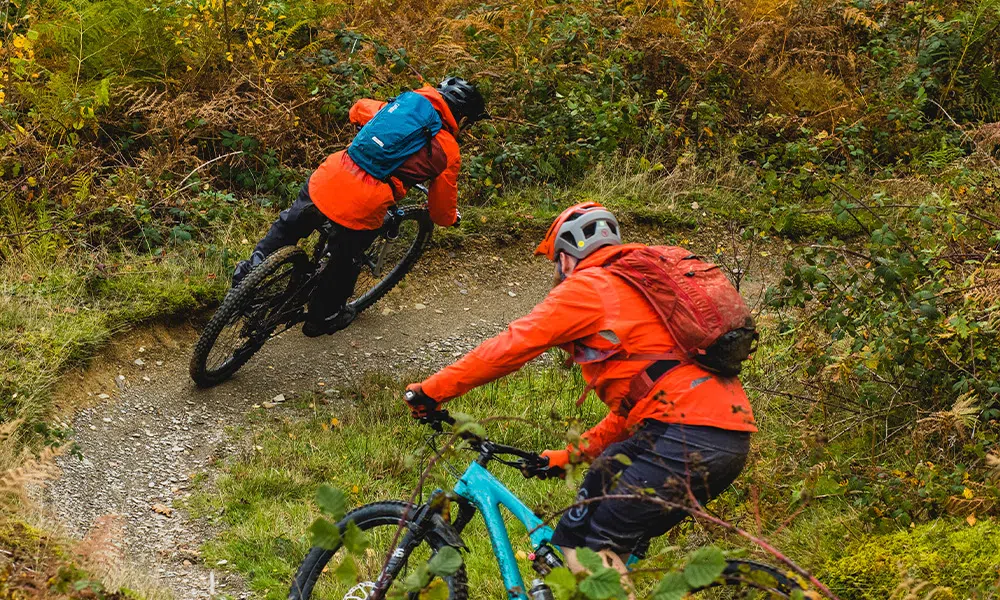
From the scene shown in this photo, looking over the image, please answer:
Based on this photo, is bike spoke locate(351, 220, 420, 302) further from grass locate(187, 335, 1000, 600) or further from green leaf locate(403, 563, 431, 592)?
green leaf locate(403, 563, 431, 592)

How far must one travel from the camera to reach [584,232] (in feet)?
12.3

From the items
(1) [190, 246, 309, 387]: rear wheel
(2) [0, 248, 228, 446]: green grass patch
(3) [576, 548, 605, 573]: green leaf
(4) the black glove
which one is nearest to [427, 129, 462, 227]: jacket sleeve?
(1) [190, 246, 309, 387]: rear wheel

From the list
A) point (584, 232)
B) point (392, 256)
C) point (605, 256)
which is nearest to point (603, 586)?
point (605, 256)

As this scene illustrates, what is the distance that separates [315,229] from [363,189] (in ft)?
2.03

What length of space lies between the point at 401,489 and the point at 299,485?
62cm

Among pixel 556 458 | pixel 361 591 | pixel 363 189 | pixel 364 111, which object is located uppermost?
pixel 364 111

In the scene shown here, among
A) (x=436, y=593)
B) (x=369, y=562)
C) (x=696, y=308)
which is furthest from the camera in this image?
(x=369, y=562)

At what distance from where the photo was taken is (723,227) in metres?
9.60

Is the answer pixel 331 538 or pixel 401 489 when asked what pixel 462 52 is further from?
pixel 331 538

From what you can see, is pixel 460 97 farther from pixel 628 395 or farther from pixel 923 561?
pixel 923 561

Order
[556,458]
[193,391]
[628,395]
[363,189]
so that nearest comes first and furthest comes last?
[628,395] → [556,458] → [363,189] → [193,391]

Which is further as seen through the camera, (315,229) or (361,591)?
(315,229)

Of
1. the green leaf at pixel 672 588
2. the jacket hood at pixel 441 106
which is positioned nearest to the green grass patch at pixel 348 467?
the jacket hood at pixel 441 106

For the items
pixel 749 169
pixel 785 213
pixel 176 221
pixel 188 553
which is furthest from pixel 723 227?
pixel 188 553
